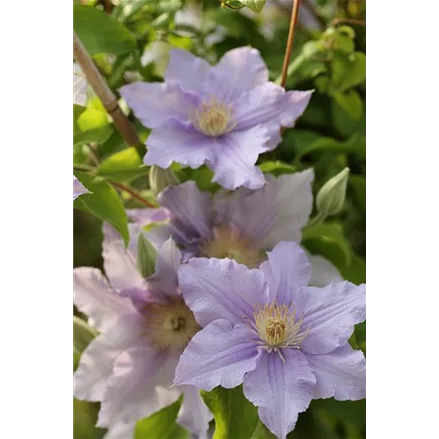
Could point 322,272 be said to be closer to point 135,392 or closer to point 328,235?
point 328,235

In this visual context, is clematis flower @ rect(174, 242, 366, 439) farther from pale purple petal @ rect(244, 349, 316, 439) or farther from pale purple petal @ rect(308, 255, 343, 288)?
pale purple petal @ rect(308, 255, 343, 288)

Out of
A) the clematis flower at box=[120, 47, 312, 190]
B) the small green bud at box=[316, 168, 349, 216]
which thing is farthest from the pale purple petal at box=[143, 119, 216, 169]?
the small green bud at box=[316, 168, 349, 216]

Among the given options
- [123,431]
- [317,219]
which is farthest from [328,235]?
[123,431]

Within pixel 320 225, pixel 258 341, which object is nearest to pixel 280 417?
pixel 258 341

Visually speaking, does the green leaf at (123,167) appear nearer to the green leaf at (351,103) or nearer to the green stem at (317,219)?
the green stem at (317,219)

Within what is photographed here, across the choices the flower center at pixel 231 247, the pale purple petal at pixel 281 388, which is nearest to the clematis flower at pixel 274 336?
the pale purple petal at pixel 281 388
